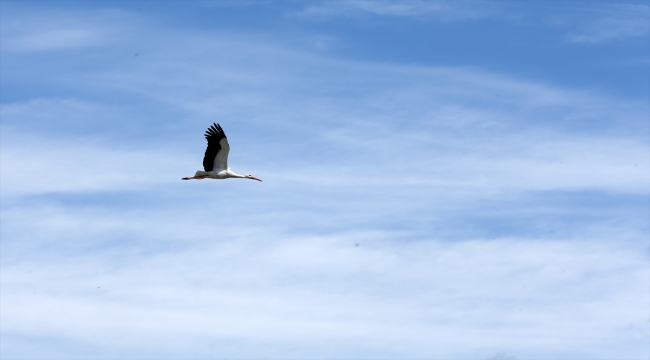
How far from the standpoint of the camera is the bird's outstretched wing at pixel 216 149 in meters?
143

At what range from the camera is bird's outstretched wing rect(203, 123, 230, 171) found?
143 m

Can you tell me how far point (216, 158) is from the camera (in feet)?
472

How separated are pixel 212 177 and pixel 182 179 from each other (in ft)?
7.05

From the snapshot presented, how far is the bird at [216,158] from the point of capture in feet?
468

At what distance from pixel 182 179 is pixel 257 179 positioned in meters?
6.31

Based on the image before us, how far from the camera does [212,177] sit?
145500 mm

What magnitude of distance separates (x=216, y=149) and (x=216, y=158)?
98cm

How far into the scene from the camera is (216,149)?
470ft

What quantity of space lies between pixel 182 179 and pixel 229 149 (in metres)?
4.52

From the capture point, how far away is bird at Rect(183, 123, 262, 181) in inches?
5615

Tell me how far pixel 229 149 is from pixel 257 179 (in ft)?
20.2

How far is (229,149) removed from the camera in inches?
5645

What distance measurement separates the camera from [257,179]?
148875mm
